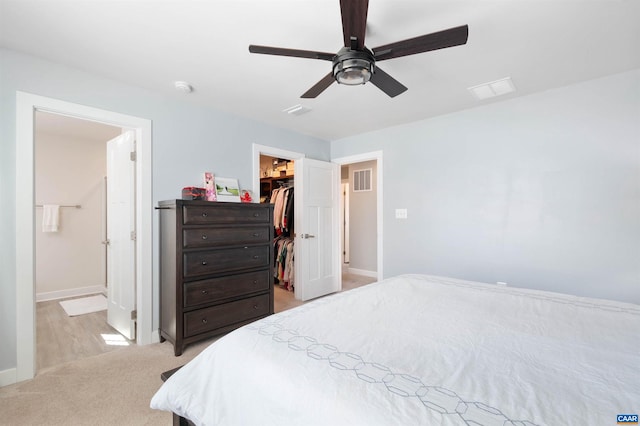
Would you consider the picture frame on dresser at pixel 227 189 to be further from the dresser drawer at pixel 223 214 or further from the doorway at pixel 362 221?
the doorway at pixel 362 221

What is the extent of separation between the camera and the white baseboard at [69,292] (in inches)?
165

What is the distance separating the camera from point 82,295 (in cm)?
447

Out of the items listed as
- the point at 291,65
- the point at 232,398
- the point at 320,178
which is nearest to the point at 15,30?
the point at 291,65

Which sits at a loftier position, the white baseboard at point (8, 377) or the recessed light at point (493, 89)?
the recessed light at point (493, 89)

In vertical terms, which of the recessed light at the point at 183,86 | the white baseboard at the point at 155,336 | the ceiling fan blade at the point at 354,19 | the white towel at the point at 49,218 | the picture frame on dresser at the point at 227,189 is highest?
the recessed light at the point at 183,86

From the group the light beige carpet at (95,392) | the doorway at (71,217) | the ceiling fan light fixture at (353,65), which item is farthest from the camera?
the doorway at (71,217)

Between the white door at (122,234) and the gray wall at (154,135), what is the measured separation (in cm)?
27

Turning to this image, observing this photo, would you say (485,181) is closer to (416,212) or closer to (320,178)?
(416,212)

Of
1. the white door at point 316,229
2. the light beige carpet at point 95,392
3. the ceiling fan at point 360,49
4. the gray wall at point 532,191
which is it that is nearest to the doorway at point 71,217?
the light beige carpet at point 95,392

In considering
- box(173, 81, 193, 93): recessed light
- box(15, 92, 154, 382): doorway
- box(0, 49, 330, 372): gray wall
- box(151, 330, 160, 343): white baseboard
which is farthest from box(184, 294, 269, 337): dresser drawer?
box(173, 81, 193, 93): recessed light

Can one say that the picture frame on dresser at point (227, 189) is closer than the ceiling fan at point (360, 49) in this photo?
No

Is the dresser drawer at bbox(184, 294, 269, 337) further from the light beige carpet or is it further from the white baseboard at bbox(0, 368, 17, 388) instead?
the white baseboard at bbox(0, 368, 17, 388)

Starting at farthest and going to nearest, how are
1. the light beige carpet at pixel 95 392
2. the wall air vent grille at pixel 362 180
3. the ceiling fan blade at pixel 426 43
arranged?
1. the wall air vent grille at pixel 362 180
2. the light beige carpet at pixel 95 392
3. the ceiling fan blade at pixel 426 43

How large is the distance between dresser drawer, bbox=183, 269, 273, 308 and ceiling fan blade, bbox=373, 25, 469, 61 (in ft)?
7.36
